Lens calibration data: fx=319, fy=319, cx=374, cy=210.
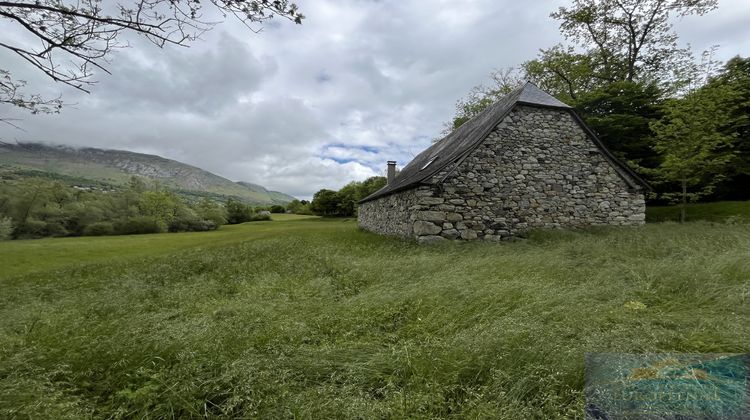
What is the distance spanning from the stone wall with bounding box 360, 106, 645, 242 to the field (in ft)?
17.1

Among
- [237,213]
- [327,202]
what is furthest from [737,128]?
[237,213]

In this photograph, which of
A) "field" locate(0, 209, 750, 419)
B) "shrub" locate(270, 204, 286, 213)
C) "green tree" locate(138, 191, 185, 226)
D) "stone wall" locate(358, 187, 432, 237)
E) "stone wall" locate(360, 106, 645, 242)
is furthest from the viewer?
"shrub" locate(270, 204, 286, 213)

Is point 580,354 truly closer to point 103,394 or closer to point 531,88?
point 103,394

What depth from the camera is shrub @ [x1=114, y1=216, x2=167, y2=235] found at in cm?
3306

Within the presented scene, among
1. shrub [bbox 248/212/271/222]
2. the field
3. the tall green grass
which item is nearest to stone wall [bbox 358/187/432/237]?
the field

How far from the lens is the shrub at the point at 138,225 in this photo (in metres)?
33.1

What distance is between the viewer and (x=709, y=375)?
2.14 meters

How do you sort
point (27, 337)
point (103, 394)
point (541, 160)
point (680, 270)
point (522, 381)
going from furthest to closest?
point (541, 160) < point (680, 270) < point (27, 337) < point (103, 394) < point (522, 381)

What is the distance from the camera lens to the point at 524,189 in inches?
489

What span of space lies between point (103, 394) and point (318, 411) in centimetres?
190

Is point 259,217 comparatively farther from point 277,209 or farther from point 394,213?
point 394,213

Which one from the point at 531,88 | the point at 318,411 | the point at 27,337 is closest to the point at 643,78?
the point at 531,88

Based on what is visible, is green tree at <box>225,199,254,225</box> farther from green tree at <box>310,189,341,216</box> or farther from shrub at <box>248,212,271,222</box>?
green tree at <box>310,189,341,216</box>

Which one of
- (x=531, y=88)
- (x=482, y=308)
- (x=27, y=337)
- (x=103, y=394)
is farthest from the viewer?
(x=531, y=88)
